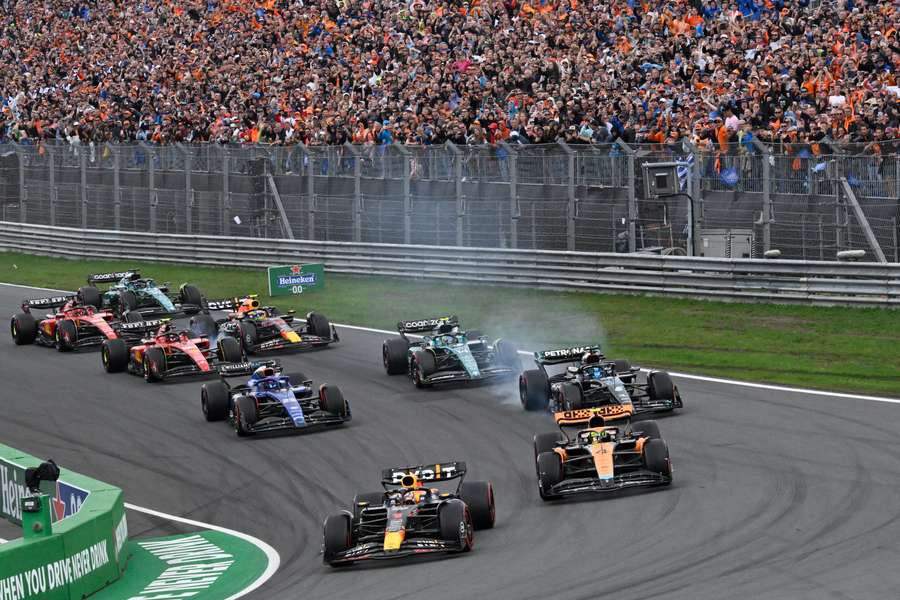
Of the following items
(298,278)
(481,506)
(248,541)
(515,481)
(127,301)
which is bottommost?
(248,541)

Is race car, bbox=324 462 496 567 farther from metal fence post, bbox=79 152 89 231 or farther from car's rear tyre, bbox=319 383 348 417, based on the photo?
metal fence post, bbox=79 152 89 231

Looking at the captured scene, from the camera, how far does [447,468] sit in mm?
13547

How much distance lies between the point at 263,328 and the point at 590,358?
755 cm

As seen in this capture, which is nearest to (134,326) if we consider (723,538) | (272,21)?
(723,538)

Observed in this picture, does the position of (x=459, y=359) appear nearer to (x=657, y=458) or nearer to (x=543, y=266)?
(x=657, y=458)

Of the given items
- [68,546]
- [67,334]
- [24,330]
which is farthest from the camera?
[24,330]

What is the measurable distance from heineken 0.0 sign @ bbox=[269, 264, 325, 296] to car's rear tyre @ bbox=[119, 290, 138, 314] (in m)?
2.72

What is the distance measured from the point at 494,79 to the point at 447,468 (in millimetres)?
18560

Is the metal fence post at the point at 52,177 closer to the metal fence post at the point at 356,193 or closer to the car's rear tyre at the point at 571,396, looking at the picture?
the metal fence post at the point at 356,193

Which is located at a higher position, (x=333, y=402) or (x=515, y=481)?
(x=333, y=402)

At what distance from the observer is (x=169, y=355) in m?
22.2

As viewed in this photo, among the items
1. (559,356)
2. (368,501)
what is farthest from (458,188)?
(368,501)

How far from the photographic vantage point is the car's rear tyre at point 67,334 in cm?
2462

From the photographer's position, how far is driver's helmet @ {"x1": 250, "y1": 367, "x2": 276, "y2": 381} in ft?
61.3
